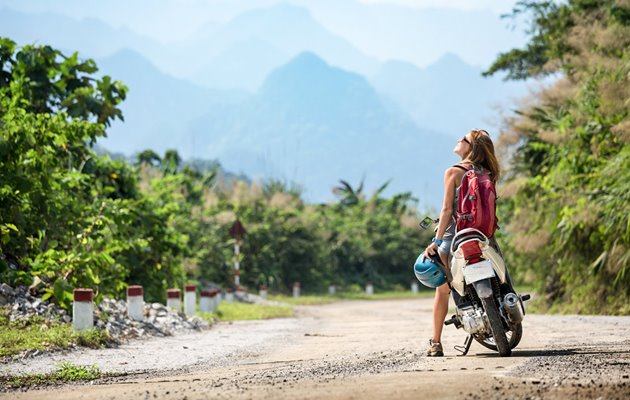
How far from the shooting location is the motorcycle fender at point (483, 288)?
8.41 metres

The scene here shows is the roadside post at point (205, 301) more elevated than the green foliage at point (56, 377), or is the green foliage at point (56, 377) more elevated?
the roadside post at point (205, 301)

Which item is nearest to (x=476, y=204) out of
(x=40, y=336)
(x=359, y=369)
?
(x=359, y=369)

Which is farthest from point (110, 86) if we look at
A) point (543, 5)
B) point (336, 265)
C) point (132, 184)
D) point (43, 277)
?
point (336, 265)

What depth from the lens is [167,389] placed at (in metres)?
6.79

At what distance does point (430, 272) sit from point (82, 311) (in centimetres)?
626

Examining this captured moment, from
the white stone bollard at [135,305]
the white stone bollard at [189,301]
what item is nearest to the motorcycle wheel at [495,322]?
the white stone bollard at [135,305]

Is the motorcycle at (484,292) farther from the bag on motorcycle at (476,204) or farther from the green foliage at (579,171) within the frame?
the green foliage at (579,171)

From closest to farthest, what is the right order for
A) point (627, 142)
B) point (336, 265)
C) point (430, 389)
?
1. point (430, 389)
2. point (627, 142)
3. point (336, 265)

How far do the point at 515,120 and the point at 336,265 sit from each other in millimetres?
30483

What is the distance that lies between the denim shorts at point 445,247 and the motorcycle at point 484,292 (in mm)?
131

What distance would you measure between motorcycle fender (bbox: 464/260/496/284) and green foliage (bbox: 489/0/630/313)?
960 centimetres

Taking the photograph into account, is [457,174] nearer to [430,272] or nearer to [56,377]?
[430,272]

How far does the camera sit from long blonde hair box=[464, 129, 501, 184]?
8.90m

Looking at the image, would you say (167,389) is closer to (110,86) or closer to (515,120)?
(110,86)
